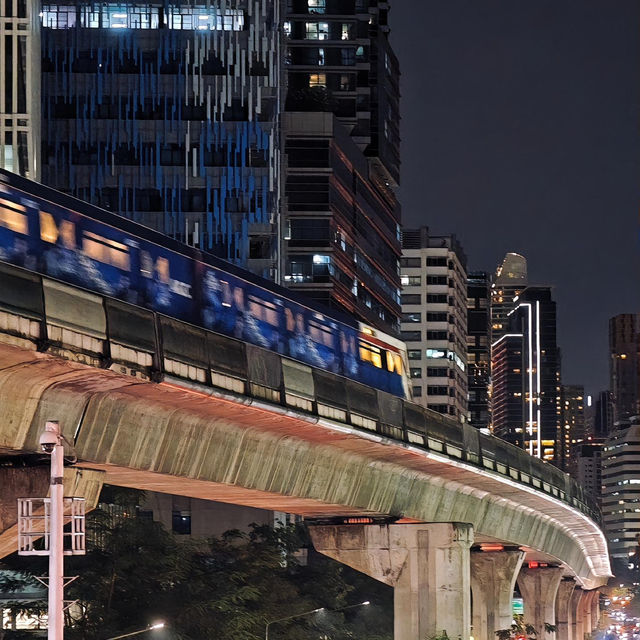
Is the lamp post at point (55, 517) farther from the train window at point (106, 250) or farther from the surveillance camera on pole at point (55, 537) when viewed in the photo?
the train window at point (106, 250)

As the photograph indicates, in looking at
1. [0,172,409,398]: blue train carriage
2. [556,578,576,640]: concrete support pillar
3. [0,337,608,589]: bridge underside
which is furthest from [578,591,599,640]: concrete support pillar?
[0,172,409,398]: blue train carriage

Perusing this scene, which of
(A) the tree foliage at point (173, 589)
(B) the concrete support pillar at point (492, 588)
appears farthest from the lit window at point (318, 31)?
(A) the tree foliage at point (173, 589)

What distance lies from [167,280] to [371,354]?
15361mm

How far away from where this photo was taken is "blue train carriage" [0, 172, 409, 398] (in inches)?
1162

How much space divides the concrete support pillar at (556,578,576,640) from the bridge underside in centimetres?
7568

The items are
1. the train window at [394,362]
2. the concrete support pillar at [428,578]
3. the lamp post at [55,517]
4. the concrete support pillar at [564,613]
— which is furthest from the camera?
the concrete support pillar at [564,613]

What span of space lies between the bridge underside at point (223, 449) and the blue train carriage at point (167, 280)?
8.22ft

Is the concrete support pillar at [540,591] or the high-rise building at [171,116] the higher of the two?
the high-rise building at [171,116]

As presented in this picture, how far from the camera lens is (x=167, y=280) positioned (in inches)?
1391

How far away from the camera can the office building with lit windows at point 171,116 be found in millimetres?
121688

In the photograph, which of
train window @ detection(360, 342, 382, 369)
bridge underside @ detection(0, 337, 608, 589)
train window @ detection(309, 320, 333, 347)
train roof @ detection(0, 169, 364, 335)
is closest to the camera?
bridge underside @ detection(0, 337, 608, 589)

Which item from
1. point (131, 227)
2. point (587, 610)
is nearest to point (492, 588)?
point (131, 227)

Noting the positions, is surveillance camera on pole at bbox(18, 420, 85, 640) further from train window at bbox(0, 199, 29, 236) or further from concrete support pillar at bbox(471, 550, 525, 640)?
concrete support pillar at bbox(471, 550, 525, 640)

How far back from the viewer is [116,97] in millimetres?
123562
